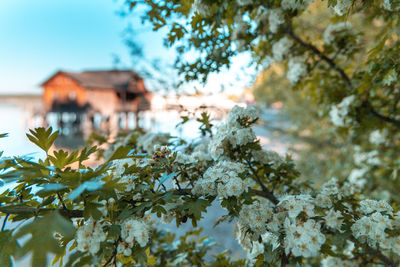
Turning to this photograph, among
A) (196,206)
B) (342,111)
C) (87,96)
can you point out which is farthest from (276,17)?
(87,96)

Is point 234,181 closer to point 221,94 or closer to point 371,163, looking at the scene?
point 221,94

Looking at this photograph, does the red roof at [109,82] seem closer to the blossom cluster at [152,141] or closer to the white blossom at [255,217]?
the blossom cluster at [152,141]

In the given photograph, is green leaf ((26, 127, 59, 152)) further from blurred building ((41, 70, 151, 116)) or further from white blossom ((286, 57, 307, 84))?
blurred building ((41, 70, 151, 116))

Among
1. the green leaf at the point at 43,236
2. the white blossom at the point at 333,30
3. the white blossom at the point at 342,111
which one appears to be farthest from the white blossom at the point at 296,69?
the green leaf at the point at 43,236

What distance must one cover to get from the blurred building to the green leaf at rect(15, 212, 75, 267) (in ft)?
60.9

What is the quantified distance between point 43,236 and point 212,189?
59 cm

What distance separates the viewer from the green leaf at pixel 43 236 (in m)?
0.60

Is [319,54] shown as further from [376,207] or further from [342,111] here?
[376,207]

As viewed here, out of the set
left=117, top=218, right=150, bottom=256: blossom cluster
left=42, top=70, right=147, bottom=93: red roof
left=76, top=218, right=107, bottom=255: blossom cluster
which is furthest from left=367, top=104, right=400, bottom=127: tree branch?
left=42, top=70, right=147, bottom=93: red roof

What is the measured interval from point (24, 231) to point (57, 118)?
21.8m

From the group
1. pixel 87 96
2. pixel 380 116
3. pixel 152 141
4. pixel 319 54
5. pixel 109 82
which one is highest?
Answer: pixel 109 82

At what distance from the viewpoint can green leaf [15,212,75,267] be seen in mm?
603

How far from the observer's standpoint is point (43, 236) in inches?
24.5

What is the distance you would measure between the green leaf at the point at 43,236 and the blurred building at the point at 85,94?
18.6m
